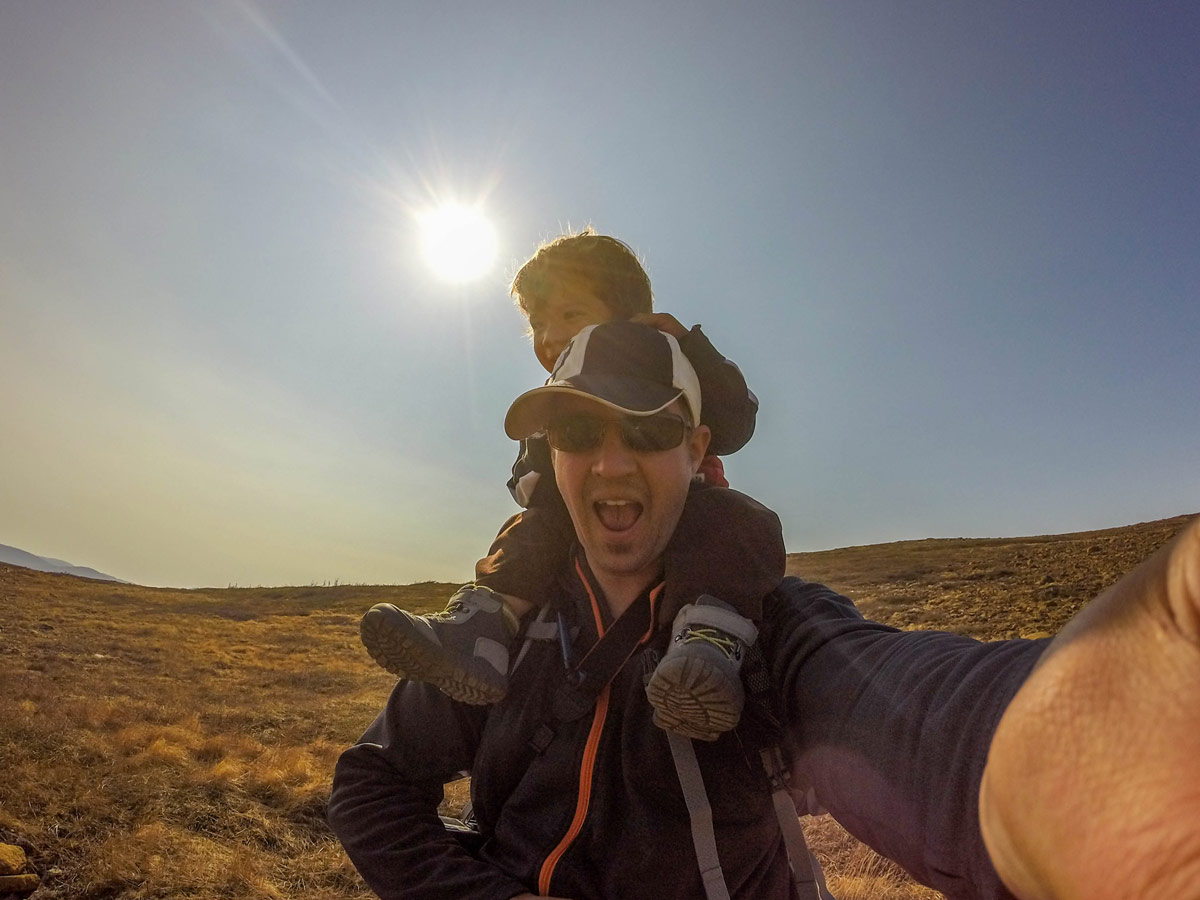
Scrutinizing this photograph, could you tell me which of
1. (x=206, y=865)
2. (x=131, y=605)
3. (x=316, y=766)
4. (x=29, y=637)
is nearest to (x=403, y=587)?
(x=131, y=605)

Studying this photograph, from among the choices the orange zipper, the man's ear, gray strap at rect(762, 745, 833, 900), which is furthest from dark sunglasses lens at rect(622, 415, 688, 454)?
gray strap at rect(762, 745, 833, 900)

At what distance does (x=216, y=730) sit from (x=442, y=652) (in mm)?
10298

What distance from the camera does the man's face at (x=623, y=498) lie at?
76.7 inches

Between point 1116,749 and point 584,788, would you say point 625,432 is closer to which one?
point 584,788

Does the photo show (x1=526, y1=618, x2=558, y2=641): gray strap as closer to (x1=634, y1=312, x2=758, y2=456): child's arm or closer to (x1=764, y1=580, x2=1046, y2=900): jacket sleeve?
(x1=764, y1=580, x2=1046, y2=900): jacket sleeve

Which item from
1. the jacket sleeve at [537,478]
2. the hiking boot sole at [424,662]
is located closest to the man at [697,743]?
the hiking boot sole at [424,662]

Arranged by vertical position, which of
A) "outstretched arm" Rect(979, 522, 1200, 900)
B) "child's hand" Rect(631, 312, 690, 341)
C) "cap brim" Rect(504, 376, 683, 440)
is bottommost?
"outstretched arm" Rect(979, 522, 1200, 900)

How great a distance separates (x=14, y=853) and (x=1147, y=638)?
6633mm

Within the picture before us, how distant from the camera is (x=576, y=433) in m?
2.05

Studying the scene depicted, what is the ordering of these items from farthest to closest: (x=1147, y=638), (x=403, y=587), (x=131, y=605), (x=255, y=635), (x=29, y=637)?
(x=403, y=587)
(x=131, y=605)
(x=255, y=635)
(x=29, y=637)
(x=1147, y=638)

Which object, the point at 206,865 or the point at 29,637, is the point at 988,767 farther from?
the point at 29,637

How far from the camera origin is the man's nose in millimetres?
1941

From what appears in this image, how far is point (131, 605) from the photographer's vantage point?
30.1 metres

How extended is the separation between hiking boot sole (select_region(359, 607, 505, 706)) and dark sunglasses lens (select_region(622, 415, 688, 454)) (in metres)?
0.92
